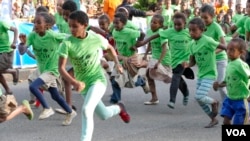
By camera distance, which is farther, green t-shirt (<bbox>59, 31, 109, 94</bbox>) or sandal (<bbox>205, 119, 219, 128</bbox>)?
sandal (<bbox>205, 119, 219, 128</bbox>)

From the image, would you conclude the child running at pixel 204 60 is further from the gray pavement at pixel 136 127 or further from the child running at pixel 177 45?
the child running at pixel 177 45

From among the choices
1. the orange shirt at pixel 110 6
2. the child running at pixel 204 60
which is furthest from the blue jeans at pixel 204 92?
the orange shirt at pixel 110 6

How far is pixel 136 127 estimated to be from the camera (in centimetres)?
1005

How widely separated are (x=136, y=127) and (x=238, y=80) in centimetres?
199

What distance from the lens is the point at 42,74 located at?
34.3 feet

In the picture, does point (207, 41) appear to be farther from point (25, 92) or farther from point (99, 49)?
point (25, 92)

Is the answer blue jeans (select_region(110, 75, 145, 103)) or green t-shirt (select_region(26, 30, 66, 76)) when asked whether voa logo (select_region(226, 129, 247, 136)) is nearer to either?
green t-shirt (select_region(26, 30, 66, 76))

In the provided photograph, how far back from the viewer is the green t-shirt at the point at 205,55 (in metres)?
9.91

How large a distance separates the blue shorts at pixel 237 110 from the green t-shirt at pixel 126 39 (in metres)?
3.44

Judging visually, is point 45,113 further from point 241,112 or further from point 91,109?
point 241,112

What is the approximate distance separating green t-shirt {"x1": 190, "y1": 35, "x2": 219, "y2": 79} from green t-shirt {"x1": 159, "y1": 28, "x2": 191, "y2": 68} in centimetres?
128

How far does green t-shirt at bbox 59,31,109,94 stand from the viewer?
8.28m

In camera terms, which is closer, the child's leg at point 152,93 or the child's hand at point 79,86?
the child's hand at point 79,86

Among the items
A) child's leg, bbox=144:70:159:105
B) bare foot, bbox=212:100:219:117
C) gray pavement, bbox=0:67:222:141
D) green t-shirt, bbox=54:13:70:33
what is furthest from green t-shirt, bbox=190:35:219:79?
green t-shirt, bbox=54:13:70:33
